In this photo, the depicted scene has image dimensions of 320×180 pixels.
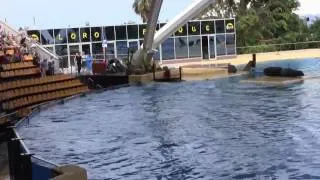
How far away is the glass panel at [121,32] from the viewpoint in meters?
39.3

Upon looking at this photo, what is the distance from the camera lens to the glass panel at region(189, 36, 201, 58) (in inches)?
1685

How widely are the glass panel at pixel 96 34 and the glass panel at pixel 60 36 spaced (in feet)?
5.95

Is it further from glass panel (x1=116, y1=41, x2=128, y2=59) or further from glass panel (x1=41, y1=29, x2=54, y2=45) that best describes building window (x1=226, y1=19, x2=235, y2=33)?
glass panel (x1=41, y1=29, x2=54, y2=45)

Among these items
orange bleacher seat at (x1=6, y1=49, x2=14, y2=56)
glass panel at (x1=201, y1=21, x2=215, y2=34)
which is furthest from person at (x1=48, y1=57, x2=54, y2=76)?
glass panel at (x1=201, y1=21, x2=215, y2=34)

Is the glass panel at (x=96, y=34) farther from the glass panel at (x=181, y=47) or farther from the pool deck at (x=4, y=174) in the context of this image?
the pool deck at (x=4, y=174)

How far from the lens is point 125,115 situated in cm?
1717

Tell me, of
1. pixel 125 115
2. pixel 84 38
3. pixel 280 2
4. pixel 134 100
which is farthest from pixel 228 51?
pixel 125 115

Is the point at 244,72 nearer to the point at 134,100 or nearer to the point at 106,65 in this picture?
the point at 106,65

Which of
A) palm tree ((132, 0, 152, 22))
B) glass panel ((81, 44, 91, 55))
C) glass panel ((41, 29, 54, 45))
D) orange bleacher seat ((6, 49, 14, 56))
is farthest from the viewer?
palm tree ((132, 0, 152, 22))

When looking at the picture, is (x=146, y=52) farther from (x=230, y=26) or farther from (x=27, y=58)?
(x=230, y=26)

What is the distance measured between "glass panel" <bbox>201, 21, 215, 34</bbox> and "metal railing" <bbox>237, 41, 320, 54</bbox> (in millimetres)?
6961

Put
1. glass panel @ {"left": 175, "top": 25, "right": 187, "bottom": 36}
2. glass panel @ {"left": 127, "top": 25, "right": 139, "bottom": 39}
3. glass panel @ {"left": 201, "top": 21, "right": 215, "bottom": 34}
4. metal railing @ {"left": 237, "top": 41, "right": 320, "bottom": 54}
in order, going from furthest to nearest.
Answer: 1. metal railing @ {"left": 237, "top": 41, "right": 320, "bottom": 54}
2. glass panel @ {"left": 201, "top": 21, "right": 215, "bottom": 34}
3. glass panel @ {"left": 175, "top": 25, "right": 187, "bottom": 36}
4. glass panel @ {"left": 127, "top": 25, "right": 139, "bottom": 39}

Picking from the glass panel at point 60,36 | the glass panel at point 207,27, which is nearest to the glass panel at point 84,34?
the glass panel at point 60,36

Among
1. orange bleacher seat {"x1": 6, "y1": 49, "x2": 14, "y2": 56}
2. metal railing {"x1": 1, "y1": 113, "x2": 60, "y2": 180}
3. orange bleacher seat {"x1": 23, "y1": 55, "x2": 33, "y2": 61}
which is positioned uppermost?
orange bleacher seat {"x1": 6, "y1": 49, "x2": 14, "y2": 56}
